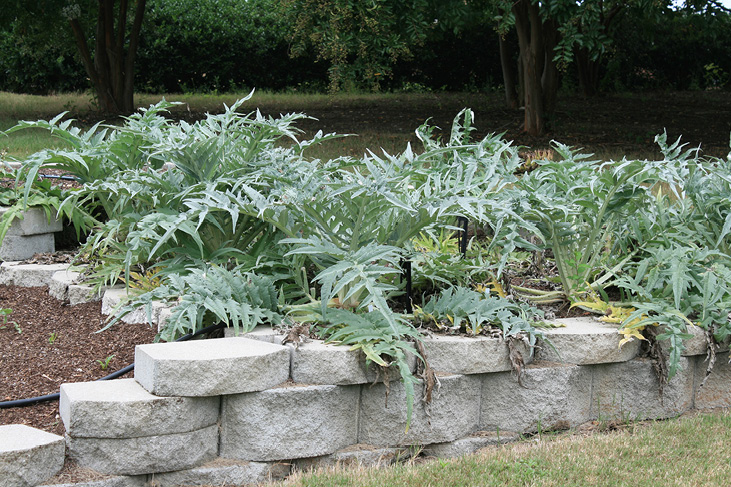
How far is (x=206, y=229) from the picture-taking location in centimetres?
361

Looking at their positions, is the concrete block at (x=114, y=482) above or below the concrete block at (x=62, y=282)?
below

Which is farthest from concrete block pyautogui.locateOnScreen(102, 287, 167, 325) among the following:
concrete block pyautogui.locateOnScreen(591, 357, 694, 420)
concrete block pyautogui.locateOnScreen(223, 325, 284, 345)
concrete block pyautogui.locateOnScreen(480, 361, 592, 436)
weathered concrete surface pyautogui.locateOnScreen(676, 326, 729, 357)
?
weathered concrete surface pyautogui.locateOnScreen(676, 326, 729, 357)

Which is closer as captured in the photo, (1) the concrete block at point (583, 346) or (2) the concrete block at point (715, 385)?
(1) the concrete block at point (583, 346)

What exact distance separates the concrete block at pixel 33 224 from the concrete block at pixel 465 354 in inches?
108

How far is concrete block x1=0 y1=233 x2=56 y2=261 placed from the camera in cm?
446

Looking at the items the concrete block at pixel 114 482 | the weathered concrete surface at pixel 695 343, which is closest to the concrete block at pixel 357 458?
the concrete block at pixel 114 482

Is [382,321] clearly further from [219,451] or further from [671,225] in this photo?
[671,225]

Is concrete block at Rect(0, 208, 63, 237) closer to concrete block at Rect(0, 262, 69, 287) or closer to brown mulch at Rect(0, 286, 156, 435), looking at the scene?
concrete block at Rect(0, 262, 69, 287)

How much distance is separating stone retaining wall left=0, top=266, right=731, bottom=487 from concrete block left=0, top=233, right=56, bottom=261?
2115 millimetres

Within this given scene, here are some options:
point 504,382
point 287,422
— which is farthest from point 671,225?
point 287,422

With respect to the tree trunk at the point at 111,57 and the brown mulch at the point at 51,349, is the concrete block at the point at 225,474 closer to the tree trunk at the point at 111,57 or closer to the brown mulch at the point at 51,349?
the brown mulch at the point at 51,349

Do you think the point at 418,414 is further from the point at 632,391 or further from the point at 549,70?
the point at 549,70

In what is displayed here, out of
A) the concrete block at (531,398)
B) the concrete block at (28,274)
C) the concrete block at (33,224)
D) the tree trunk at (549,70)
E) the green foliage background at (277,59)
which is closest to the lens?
the concrete block at (531,398)

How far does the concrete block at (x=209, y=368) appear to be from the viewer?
2.60m
